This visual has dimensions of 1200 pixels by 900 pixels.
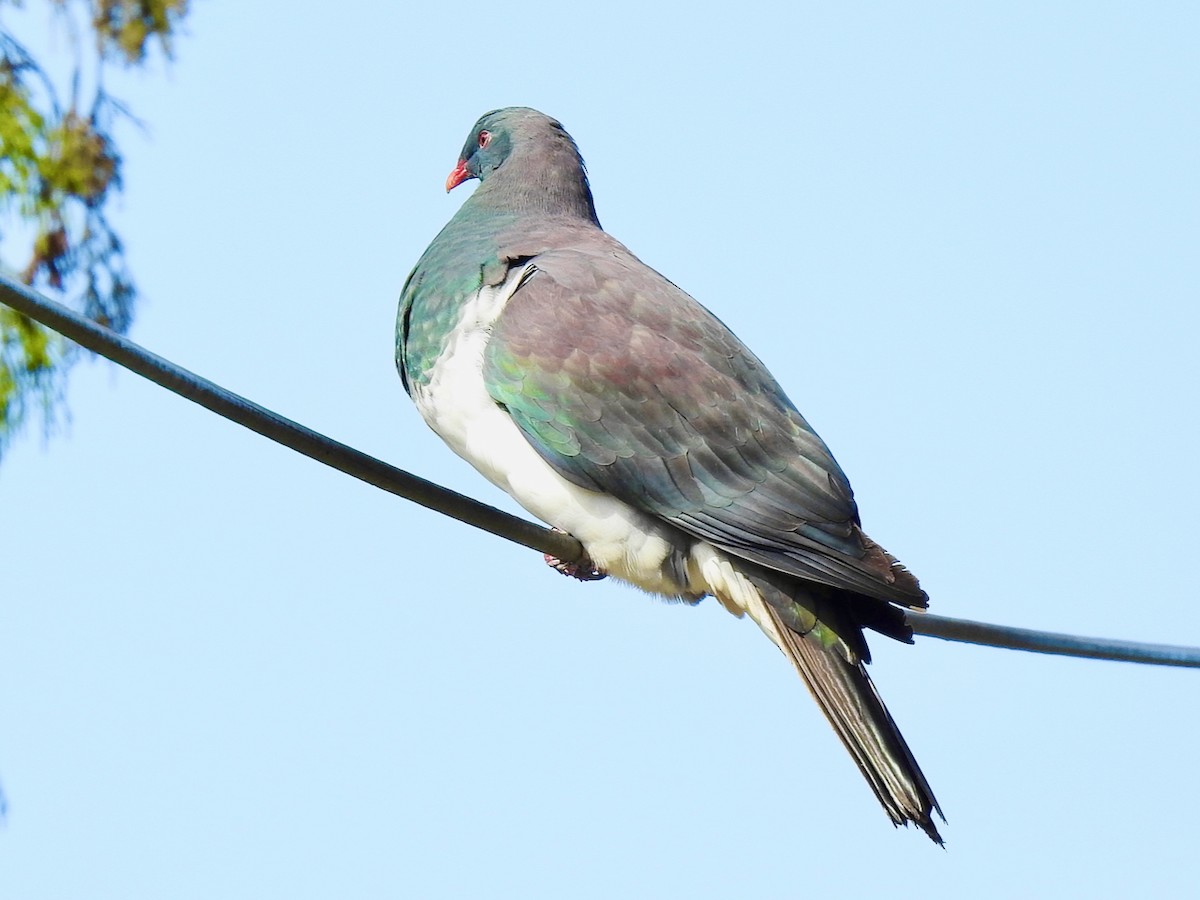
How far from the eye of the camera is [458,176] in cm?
460

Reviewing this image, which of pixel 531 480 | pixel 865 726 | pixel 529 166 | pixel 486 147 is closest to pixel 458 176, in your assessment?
pixel 486 147

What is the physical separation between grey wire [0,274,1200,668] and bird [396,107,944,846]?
5.1 inches

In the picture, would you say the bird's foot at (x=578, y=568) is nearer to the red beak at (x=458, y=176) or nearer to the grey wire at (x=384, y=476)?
the grey wire at (x=384, y=476)

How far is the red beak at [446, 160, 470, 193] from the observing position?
4.59m

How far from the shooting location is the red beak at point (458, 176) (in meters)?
4.59

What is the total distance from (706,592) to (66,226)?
2884 mm

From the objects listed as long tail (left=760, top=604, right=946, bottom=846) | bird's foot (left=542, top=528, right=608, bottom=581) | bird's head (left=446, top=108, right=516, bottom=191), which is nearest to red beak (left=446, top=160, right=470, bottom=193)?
bird's head (left=446, top=108, right=516, bottom=191)

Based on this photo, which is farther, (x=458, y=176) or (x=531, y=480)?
(x=458, y=176)

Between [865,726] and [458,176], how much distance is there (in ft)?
6.89

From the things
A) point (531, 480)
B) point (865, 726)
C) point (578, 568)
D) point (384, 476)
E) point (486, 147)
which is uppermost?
point (486, 147)

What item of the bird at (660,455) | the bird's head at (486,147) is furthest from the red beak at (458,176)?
the bird at (660,455)

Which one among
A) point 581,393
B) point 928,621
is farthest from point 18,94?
point 928,621

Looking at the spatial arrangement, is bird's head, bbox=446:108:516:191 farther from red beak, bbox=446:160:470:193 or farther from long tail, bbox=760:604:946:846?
long tail, bbox=760:604:946:846

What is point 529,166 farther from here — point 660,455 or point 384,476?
point 384,476
